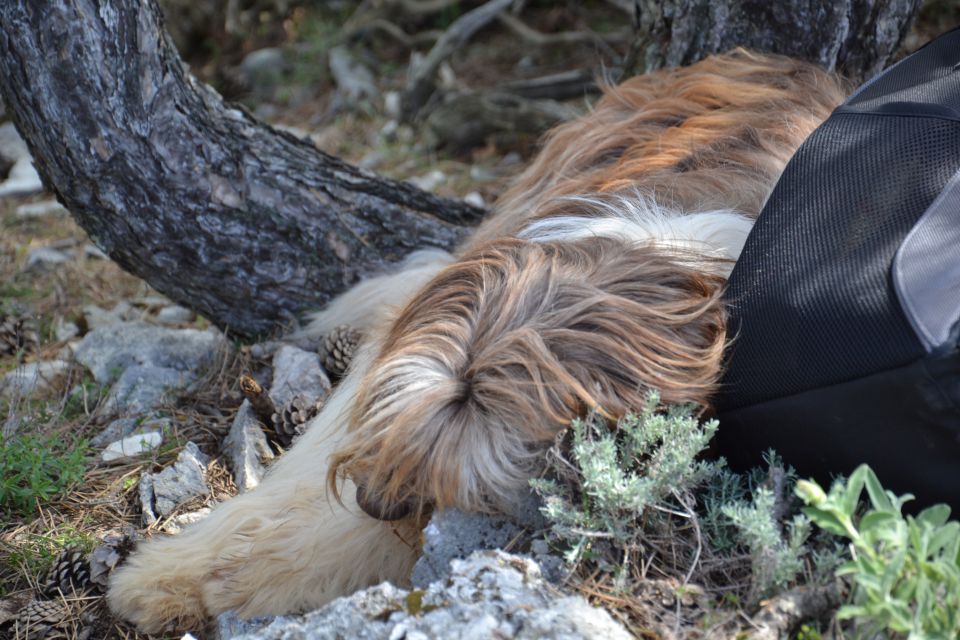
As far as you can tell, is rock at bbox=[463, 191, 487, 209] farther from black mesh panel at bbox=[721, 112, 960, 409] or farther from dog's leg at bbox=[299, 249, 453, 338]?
black mesh panel at bbox=[721, 112, 960, 409]

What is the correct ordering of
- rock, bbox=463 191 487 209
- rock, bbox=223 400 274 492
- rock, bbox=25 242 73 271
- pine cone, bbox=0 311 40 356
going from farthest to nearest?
rock, bbox=463 191 487 209, rock, bbox=25 242 73 271, pine cone, bbox=0 311 40 356, rock, bbox=223 400 274 492

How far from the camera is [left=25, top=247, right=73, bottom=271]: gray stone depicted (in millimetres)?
4867

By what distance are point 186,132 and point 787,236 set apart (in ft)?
7.01

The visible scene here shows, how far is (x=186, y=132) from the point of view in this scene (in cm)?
Answer: 335

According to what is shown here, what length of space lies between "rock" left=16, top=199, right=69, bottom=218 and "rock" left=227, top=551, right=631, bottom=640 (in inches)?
171

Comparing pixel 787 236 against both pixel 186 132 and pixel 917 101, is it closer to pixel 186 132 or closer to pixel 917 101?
pixel 917 101

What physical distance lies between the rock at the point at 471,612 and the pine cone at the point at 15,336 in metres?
2.75

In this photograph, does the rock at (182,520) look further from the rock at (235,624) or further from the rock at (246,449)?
the rock at (235,624)

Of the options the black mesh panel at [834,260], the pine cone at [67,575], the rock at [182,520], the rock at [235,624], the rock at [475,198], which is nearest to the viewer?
the black mesh panel at [834,260]

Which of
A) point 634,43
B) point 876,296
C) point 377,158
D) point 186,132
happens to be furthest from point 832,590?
point 377,158

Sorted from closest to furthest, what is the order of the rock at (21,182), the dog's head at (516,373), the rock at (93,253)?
the dog's head at (516,373) < the rock at (93,253) < the rock at (21,182)

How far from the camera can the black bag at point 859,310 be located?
1.86 m

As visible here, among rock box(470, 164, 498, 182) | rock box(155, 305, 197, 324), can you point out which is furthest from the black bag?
rock box(470, 164, 498, 182)

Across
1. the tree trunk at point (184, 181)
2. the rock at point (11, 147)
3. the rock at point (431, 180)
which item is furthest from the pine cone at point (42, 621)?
the rock at point (11, 147)
